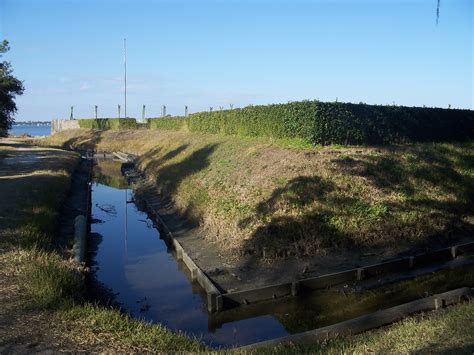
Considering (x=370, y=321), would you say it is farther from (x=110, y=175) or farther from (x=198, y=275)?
(x=110, y=175)

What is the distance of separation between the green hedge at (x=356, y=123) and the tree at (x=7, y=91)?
2016 cm

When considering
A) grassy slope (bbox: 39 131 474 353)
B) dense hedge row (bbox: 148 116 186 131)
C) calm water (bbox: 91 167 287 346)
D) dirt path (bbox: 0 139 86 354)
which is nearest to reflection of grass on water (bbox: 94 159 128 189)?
dense hedge row (bbox: 148 116 186 131)

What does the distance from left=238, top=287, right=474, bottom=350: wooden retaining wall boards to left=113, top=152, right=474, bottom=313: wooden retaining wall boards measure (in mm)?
2612

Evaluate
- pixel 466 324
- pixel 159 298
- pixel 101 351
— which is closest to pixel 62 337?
pixel 101 351

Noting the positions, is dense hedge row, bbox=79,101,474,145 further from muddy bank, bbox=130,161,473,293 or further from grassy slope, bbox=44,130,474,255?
muddy bank, bbox=130,161,473,293

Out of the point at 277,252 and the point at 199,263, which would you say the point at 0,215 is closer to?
the point at 199,263

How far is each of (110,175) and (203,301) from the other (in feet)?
84.8

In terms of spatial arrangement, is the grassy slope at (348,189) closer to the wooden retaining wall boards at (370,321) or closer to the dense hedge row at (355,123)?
the dense hedge row at (355,123)

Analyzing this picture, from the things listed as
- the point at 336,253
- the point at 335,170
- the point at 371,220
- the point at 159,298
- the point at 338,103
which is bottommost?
the point at 159,298

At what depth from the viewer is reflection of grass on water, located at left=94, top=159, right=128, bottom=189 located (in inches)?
1190

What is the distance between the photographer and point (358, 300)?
30.7 ft

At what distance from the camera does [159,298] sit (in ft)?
33.4

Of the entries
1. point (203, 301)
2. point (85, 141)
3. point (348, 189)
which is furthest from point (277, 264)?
point (85, 141)

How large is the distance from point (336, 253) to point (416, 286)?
2.16m
